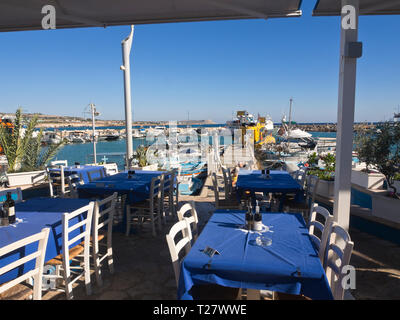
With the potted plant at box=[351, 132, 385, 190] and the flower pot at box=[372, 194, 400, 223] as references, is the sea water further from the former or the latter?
the flower pot at box=[372, 194, 400, 223]

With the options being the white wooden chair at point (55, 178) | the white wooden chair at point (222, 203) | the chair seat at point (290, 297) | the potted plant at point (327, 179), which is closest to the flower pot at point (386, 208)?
the potted plant at point (327, 179)

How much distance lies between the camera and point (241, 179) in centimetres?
475

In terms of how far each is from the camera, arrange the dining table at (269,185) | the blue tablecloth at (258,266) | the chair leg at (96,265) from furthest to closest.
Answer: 1. the dining table at (269,185)
2. the chair leg at (96,265)
3. the blue tablecloth at (258,266)

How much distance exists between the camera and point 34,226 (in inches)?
89.7

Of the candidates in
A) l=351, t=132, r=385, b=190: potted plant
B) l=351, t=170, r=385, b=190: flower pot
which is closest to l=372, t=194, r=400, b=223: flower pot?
l=351, t=132, r=385, b=190: potted plant

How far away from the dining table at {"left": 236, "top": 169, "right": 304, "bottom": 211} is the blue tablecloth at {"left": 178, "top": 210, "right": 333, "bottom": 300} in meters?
1.96

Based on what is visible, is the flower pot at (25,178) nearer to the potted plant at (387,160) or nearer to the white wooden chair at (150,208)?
the white wooden chair at (150,208)

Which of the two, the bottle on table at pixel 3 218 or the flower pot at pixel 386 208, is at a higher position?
the bottle on table at pixel 3 218

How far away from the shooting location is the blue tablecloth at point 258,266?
5.00 ft

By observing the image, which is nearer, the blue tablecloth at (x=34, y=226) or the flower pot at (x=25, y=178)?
the blue tablecloth at (x=34, y=226)

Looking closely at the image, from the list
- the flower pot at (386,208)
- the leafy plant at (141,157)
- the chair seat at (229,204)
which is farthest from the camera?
the leafy plant at (141,157)

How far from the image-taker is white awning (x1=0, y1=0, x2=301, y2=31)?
10.2 ft
